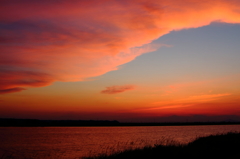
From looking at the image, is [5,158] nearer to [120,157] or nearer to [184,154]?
[120,157]

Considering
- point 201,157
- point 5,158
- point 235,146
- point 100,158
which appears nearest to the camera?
point 201,157

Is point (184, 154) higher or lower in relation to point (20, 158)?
higher

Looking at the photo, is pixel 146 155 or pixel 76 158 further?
pixel 76 158

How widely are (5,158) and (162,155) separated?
21586 millimetres

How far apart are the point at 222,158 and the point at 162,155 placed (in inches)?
205

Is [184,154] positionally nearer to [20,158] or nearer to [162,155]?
[162,155]

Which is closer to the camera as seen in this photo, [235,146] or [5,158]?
[235,146]

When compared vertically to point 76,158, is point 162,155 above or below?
above

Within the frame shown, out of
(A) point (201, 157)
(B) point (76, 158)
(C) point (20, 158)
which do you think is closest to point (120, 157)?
(A) point (201, 157)

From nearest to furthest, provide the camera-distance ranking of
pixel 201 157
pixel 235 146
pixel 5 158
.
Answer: pixel 201 157
pixel 235 146
pixel 5 158

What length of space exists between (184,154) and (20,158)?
2238 cm

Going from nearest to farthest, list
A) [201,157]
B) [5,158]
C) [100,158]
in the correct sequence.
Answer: [201,157] → [100,158] → [5,158]

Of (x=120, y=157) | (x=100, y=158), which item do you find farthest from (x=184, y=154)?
(x=100, y=158)

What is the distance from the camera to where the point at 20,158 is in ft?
102
